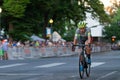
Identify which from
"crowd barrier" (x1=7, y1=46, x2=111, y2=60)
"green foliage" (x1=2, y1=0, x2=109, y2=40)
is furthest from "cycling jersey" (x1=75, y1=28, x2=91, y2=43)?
"green foliage" (x1=2, y1=0, x2=109, y2=40)

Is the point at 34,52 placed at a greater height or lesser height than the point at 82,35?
lesser

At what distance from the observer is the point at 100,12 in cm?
7200

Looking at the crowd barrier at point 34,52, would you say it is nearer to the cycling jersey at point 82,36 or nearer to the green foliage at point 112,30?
the cycling jersey at point 82,36

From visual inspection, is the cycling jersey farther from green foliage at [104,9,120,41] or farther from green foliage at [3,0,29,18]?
green foliage at [104,9,120,41]

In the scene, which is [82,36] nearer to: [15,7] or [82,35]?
[82,35]

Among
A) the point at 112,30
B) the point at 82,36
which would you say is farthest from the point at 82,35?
the point at 112,30

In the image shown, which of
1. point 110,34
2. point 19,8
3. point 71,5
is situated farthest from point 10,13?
point 110,34

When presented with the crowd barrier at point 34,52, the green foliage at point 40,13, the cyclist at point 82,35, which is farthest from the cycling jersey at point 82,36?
the green foliage at point 40,13

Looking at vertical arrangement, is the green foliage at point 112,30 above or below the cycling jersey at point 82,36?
above

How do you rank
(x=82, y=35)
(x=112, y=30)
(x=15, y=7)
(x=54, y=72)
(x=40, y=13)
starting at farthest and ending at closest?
1. (x=112, y=30)
2. (x=40, y=13)
3. (x=15, y=7)
4. (x=54, y=72)
5. (x=82, y=35)

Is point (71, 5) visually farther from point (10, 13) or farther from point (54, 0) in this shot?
point (10, 13)

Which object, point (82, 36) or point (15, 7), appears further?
point (15, 7)

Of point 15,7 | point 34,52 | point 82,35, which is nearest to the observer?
point 82,35

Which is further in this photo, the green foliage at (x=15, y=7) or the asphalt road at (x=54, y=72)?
the green foliage at (x=15, y=7)
